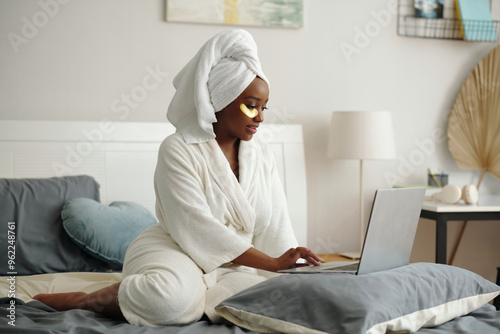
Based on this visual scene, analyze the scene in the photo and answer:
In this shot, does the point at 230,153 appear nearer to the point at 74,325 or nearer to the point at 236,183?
the point at 236,183

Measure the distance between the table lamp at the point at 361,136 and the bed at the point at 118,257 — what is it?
21 cm

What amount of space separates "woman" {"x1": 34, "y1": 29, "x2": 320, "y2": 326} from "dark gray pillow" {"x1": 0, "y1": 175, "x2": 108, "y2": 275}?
58 cm

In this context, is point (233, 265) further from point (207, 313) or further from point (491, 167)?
point (491, 167)

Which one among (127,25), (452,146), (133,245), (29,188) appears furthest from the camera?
(452,146)

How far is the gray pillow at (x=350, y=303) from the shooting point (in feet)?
4.32

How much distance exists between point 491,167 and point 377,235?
2.33 metres

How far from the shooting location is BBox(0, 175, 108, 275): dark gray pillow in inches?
89.7

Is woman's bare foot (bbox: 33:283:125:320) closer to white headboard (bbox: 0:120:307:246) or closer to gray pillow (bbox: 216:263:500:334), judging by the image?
gray pillow (bbox: 216:263:500:334)

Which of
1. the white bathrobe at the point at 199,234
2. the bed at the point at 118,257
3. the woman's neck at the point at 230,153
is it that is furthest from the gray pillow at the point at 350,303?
the woman's neck at the point at 230,153

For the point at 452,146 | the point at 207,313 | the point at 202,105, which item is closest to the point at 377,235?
the point at 207,313

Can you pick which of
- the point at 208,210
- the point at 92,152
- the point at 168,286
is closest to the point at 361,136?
the point at 92,152

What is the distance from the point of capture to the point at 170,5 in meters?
3.03

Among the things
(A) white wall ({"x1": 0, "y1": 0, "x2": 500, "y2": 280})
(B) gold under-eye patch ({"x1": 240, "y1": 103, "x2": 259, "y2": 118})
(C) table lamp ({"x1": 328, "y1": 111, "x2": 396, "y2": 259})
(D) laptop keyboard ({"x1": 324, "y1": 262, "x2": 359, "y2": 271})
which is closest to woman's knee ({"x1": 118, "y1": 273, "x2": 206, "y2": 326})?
(D) laptop keyboard ({"x1": 324, "y1": 262, "x2": 359, "y2": 271})

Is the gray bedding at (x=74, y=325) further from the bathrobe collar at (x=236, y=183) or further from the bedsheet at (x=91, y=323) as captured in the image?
the bathrobe collar at (x=236, y=183)
